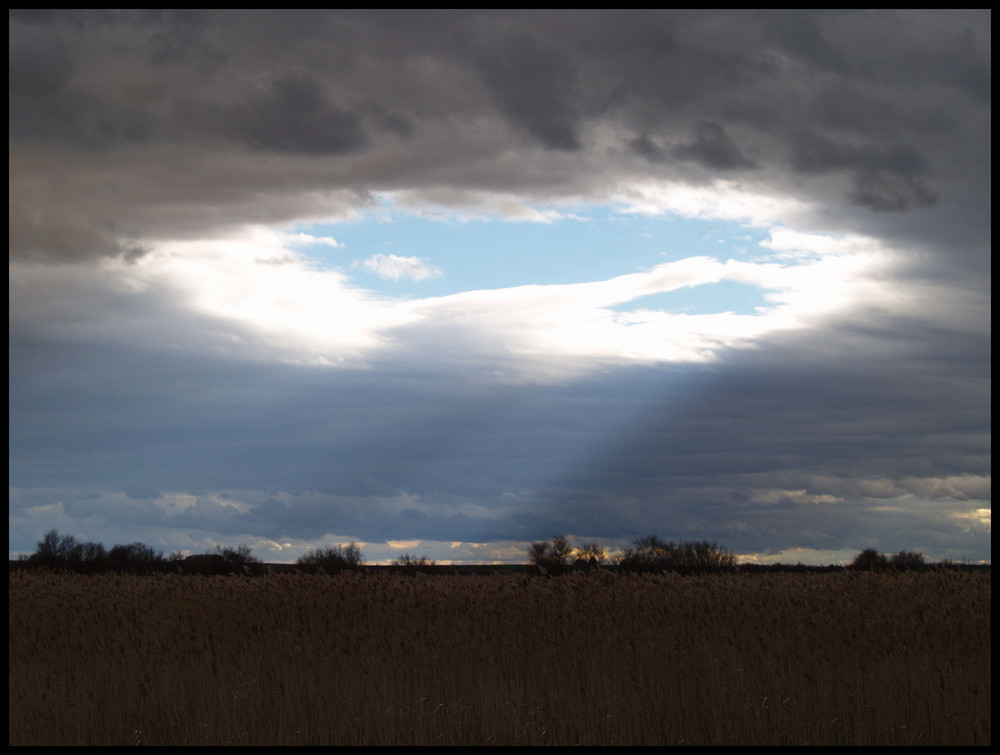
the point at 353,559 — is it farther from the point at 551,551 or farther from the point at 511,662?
the point at 511,662

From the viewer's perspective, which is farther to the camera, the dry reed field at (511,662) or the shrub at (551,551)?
the shrub at (551,551)

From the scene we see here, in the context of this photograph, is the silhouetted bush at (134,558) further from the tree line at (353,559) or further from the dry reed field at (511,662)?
the dry reed field at (511,662)

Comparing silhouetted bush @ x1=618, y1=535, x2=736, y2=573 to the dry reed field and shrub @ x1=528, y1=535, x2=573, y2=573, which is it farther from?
the dry reed field

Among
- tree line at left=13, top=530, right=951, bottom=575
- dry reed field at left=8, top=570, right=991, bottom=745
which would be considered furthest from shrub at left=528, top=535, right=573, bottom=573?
dry reed field at left=8, top=570, right=991, bottom=745

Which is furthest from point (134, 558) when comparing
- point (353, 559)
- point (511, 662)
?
point (511, 662)

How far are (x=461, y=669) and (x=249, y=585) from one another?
819cm

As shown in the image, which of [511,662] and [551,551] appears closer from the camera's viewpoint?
[511,662]

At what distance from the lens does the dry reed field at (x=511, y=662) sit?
10484mm

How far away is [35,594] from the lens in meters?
19.3

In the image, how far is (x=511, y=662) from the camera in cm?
1284

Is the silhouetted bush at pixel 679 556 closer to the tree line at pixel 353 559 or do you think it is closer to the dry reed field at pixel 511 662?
the tree line at pixel 353 559

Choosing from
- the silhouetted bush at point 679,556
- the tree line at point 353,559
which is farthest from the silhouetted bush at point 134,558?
the silhouetted bush at point 679,556

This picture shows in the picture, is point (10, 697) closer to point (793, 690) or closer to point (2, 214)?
point (2, 214)

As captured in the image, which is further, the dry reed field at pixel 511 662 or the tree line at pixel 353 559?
the tree line at pixel 353 559
